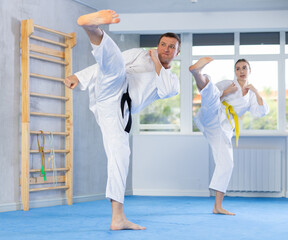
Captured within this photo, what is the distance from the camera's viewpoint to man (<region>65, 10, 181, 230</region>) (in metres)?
3.06

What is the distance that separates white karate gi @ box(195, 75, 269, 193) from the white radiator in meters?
1.93

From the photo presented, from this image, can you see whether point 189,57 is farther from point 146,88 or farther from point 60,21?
point 146,88

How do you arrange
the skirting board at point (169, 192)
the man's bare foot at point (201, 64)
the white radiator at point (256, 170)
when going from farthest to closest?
1. the skirting board at point (169, 192)
2. the white radiator at point (256, 170)
3. the man's bare foot at point (201, 64)

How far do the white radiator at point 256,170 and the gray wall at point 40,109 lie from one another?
72.6 inches

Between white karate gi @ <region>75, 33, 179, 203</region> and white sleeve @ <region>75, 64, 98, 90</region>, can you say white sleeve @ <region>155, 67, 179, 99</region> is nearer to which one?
white karate gi @ <region>75, 33, 179, 203</region>

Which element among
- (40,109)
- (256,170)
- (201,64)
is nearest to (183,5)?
(40,109)

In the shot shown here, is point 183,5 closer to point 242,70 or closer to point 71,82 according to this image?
point 242,70

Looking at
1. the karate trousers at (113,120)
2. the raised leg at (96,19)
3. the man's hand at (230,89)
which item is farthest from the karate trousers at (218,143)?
the raised leg at (96,19)

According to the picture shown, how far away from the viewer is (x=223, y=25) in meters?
6.10

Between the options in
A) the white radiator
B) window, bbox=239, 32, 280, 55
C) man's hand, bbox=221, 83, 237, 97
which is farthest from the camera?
window, bbox=239, 32, 280, 55

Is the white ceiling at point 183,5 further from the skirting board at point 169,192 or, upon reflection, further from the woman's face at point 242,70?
the skirting board at point 169,192

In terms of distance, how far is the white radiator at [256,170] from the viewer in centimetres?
614

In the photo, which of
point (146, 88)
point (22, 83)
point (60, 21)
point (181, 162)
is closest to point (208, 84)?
point (146, 88)

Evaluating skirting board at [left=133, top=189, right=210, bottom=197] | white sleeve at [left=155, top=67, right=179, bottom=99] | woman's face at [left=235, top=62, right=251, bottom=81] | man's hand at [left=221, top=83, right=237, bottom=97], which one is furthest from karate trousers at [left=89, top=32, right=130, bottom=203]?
skirting board at [left=133, top=189, right=210, bottom=197]
